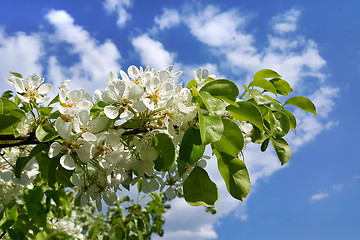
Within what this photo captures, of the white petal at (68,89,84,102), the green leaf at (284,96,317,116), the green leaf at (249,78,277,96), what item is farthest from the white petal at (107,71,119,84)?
the green leaf at (284,96,317,116)

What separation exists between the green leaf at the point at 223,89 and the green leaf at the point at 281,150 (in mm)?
527

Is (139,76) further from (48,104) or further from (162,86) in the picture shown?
(48,104)

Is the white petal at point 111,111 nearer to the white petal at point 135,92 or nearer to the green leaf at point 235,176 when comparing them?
the white petal at point 135,92

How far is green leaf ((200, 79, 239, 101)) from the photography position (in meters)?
1.32

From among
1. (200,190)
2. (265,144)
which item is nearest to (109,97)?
(200,190)

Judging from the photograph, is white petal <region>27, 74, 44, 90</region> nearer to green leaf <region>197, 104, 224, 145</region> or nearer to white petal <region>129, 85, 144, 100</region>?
white petal <region>129, 85, 144, 100</region>

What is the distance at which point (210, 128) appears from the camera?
3.86ft

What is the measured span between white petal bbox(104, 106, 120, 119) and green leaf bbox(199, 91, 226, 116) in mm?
321

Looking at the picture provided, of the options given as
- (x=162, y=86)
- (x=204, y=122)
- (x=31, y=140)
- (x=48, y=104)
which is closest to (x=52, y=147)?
(x=31, y=140)

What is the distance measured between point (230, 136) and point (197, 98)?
0.18 m

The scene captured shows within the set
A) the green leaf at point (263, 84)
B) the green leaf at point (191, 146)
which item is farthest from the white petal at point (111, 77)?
the green leaf at point (263, 84)

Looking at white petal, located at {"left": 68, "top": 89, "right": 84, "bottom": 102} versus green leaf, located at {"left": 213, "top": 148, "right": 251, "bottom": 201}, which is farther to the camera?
white petal, located at {"left": 68, "top": 89, "right": 84, "bottom": 102}

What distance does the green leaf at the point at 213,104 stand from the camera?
1232 mm

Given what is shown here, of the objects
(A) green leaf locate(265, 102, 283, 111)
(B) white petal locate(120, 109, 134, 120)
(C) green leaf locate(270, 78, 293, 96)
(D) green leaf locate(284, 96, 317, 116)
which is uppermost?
(C) green leaf locate(270, 78, 293, 96)
